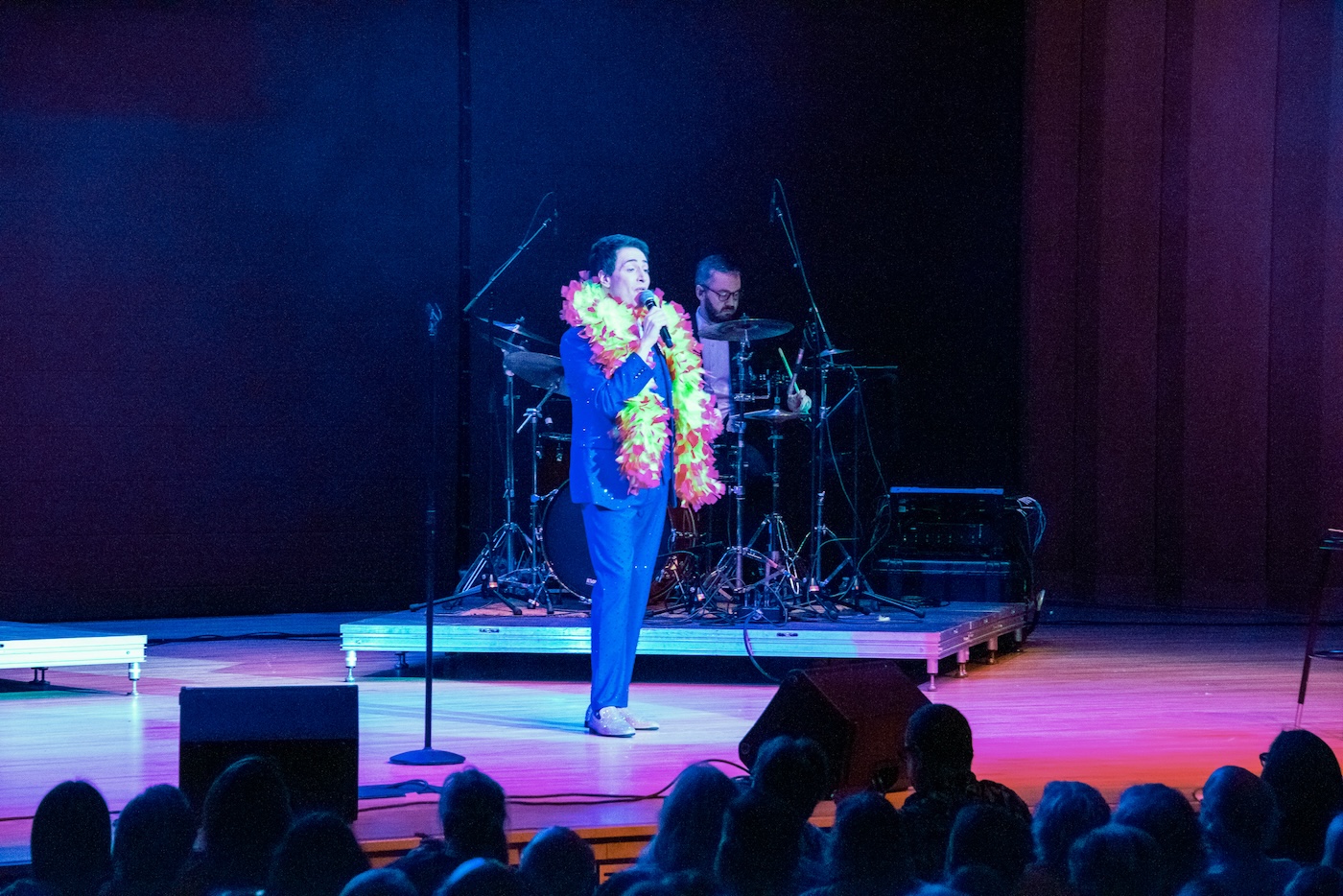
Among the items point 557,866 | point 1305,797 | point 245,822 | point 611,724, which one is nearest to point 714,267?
point 611,724

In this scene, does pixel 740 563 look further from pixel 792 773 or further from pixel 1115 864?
pixel 1115 864

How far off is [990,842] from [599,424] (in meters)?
2.45

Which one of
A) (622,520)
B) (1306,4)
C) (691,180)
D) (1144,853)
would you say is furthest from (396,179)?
(1144,853)

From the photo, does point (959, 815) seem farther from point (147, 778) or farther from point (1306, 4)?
point (1306, 4)

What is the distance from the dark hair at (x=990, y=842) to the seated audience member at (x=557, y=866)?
61 centimetres

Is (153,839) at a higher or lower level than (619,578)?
lower

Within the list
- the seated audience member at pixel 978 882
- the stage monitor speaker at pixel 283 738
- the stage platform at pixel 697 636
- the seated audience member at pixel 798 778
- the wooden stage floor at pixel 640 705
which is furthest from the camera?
the stage platform at pixel 697 636

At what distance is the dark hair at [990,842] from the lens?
2.53 m

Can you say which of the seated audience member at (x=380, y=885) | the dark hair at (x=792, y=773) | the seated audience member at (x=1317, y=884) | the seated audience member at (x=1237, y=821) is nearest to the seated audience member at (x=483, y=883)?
the seated audience member at (x=380, y=885)

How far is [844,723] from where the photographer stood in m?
3.87

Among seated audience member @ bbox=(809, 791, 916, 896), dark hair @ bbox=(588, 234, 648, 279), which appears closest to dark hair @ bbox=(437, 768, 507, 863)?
seated audience member @ bbox=(809, 791, 916, 896)

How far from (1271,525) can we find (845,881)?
737 cm

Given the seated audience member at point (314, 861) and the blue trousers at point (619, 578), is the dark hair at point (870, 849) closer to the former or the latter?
the seated audience member at point (314, 861)

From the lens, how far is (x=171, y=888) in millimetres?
2648
